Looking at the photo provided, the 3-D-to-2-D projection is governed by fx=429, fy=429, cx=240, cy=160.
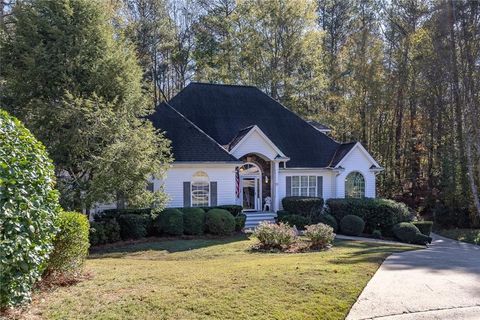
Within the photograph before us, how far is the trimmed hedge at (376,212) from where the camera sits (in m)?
21.5

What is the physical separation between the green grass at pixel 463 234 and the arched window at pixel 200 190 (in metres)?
13.3

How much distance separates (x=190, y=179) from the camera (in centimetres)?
2067

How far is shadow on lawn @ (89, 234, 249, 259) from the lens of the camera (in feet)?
48.6

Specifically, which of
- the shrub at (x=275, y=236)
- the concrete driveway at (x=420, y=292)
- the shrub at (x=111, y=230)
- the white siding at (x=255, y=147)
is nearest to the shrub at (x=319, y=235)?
the shrub at (x=275, y=236)

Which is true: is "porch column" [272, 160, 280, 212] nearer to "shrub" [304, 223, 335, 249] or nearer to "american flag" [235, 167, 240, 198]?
"american flag" [235, 167, 240, 198]

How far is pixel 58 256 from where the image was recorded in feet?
23.7

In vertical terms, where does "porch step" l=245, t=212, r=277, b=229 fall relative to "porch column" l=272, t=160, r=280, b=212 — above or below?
below

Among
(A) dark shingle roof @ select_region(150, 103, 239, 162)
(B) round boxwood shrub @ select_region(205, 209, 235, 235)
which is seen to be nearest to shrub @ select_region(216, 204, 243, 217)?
(B) round boxwood shrub @ select_region(205, 209, 235, 235)

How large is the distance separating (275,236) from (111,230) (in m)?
6.95

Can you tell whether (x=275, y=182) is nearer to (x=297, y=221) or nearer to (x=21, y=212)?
(x=297, y=221)

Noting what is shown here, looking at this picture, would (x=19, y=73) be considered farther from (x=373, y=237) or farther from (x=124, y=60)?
(x=373, y=237)

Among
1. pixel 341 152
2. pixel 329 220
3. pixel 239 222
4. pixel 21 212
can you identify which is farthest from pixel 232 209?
pixel 21 212

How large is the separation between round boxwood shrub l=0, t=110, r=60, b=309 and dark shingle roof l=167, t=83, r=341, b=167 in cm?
1786

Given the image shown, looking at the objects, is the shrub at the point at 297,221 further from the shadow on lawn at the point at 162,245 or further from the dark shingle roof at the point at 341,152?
the dark shingle roof at the point at 341,152
